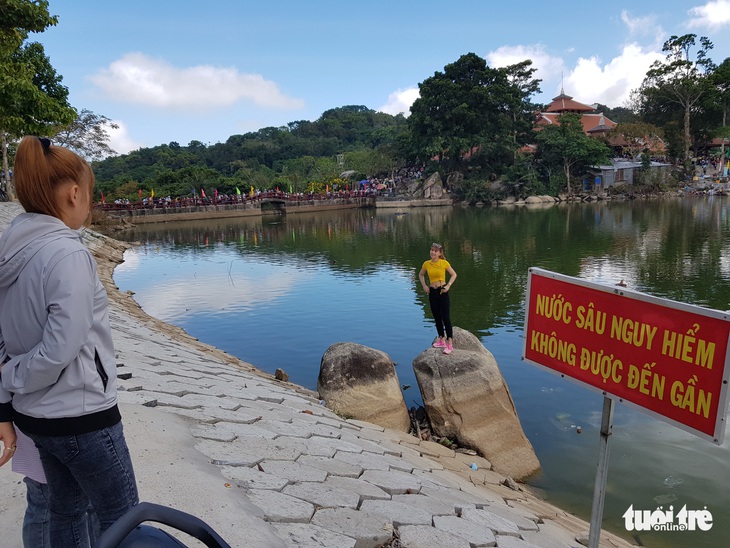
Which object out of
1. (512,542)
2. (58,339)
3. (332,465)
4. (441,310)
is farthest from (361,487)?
(441,310)

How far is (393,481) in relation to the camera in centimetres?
376

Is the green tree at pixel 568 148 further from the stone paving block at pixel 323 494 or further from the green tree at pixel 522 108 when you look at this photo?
the stone paving block at pixel 323 494

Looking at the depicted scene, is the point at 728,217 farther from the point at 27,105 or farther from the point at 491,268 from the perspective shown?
the point at 27,105

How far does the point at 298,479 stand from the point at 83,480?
74.1 inches

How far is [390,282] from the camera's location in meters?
15.9

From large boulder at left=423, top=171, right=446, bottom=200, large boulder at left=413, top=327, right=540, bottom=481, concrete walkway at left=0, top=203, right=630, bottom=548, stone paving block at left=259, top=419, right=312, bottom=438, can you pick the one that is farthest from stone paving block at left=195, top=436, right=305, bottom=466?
large boulder at left=423, top=171, right=446, bottom=200

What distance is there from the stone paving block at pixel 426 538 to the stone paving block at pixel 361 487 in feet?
1.29

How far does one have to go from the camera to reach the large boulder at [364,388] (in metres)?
6.05

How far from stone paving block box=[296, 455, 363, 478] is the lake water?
8.52 ft

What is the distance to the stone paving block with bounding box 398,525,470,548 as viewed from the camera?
9.55 feet

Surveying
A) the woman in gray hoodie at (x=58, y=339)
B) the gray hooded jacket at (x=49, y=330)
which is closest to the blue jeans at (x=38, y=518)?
the woman in gray hoodie at (x=58, y=339)

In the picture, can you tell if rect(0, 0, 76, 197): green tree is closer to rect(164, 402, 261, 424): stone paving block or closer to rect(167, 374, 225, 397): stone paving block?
rect(167, 374, 225, 397): stone paving block

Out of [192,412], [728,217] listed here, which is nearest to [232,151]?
[728,217]

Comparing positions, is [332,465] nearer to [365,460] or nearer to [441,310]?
[365,460]
